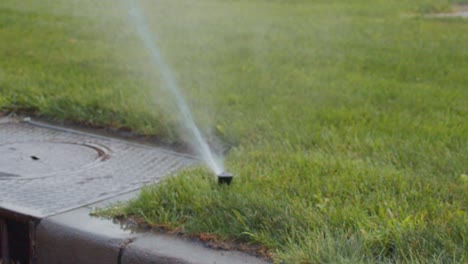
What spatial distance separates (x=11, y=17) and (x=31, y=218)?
622cm

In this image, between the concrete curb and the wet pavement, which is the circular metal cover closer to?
the wet pavement

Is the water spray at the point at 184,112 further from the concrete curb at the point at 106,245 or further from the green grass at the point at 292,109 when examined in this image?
the concrete curb at the point at 106,245

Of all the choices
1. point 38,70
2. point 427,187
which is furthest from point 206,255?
point 38,70

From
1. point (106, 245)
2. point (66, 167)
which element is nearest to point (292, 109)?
point (66, 167)

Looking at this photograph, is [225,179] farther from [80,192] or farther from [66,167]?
[66,167]

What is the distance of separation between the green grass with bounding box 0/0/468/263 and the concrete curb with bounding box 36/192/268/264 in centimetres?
12

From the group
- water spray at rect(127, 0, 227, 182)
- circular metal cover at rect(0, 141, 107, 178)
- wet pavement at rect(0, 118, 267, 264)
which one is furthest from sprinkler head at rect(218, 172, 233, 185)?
circular metal cover at rect(0, 141, 107, 178)

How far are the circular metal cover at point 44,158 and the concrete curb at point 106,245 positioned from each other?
0.66 m

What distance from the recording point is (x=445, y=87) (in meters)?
5.57

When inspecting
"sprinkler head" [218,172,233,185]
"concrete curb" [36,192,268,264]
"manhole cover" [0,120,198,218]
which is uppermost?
"manhole cover" [0,120,198,218]

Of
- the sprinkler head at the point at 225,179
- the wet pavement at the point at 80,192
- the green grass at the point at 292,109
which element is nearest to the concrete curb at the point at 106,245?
the wet pavement at the point at 80,192

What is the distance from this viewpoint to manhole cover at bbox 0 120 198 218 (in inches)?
135

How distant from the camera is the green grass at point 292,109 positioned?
2.93 meters

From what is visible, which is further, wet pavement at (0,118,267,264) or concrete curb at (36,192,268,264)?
wet pavement at (0,118,267,264)
